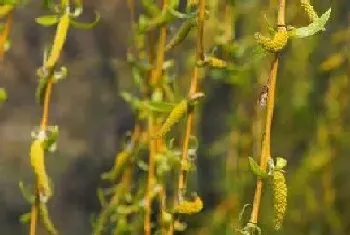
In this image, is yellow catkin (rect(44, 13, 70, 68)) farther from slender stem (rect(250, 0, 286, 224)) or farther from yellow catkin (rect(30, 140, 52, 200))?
slender stem (rect(250, 0, 286, 224))

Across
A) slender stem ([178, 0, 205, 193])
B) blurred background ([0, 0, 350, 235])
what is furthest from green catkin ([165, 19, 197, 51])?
blurred background ([0, 0, 350, 235])

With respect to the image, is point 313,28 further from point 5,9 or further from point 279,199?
point 5,9

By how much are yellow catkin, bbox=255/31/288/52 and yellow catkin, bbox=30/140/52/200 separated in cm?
20

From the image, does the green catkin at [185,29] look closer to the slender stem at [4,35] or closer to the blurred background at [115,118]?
the slender stem at [4,35]

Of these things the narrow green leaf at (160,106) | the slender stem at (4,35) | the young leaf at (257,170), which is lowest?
the young leaf at (257,170)

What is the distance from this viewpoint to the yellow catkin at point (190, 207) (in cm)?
64

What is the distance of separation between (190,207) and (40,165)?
4.8 inches

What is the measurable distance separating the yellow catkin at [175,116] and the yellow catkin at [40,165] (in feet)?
0.30

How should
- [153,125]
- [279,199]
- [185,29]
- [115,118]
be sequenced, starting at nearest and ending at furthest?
1. [279,199]
2. [185,29]
3. [153,125]
4. [115,118]

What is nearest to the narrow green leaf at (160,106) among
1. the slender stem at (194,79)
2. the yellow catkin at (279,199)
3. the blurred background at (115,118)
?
the slender stem at (194,79)

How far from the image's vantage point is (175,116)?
0.62 metres

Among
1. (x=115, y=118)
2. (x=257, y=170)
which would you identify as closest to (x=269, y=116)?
(x=257, y=170)

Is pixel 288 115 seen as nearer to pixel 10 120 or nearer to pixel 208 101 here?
pixel 208 101

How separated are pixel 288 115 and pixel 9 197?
1.85ft
